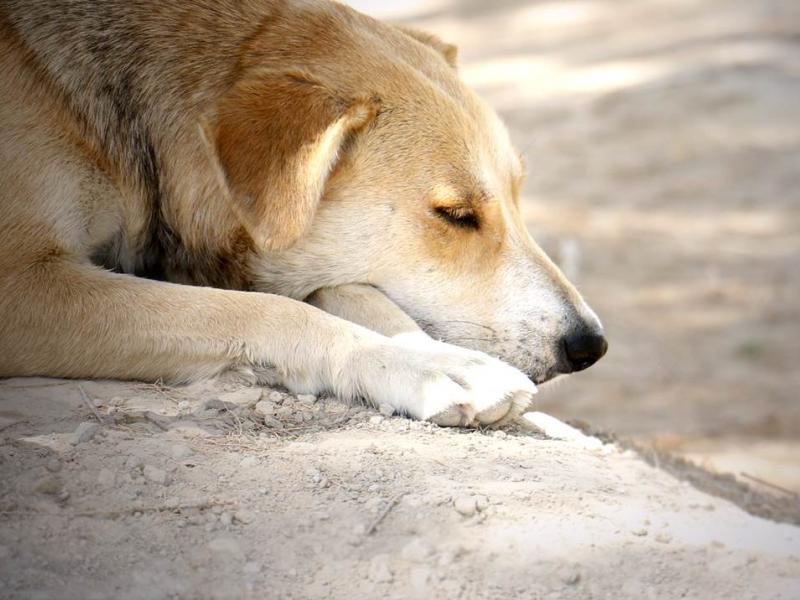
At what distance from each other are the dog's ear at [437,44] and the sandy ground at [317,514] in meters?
1.55

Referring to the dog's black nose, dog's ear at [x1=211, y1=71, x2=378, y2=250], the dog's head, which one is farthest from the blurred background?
dog's ear at [x1=211, y1=71, x2=378, y2=250]

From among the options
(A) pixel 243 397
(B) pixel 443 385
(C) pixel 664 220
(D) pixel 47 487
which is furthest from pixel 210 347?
(C) pixel 664 220

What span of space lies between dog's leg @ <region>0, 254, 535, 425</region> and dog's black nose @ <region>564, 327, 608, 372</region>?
1.04ft

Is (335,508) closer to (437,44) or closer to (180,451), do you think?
(180,451)

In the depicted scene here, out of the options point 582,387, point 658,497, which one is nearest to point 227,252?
point 658,497

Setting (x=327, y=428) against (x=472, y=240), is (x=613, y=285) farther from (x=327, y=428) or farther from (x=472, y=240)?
(x=327, y=428)

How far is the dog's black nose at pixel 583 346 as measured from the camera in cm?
328

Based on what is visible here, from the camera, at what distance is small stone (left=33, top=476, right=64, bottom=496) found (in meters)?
2.29

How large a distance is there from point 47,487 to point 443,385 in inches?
40.6

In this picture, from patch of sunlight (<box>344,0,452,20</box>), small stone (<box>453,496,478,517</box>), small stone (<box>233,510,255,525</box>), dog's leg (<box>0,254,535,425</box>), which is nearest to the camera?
small stone (<box>233,510,255,525</box>)

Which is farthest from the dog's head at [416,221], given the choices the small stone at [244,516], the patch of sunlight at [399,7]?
the patch of sunlight at [399,7]

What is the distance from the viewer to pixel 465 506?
2398 mm

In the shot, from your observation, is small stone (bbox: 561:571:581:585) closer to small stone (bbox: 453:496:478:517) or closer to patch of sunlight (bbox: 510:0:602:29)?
small stone (bbox: 453:496:478:517)

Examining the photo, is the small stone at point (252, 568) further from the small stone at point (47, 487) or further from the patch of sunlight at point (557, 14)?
the patch of sunlight at point (557, 14)
